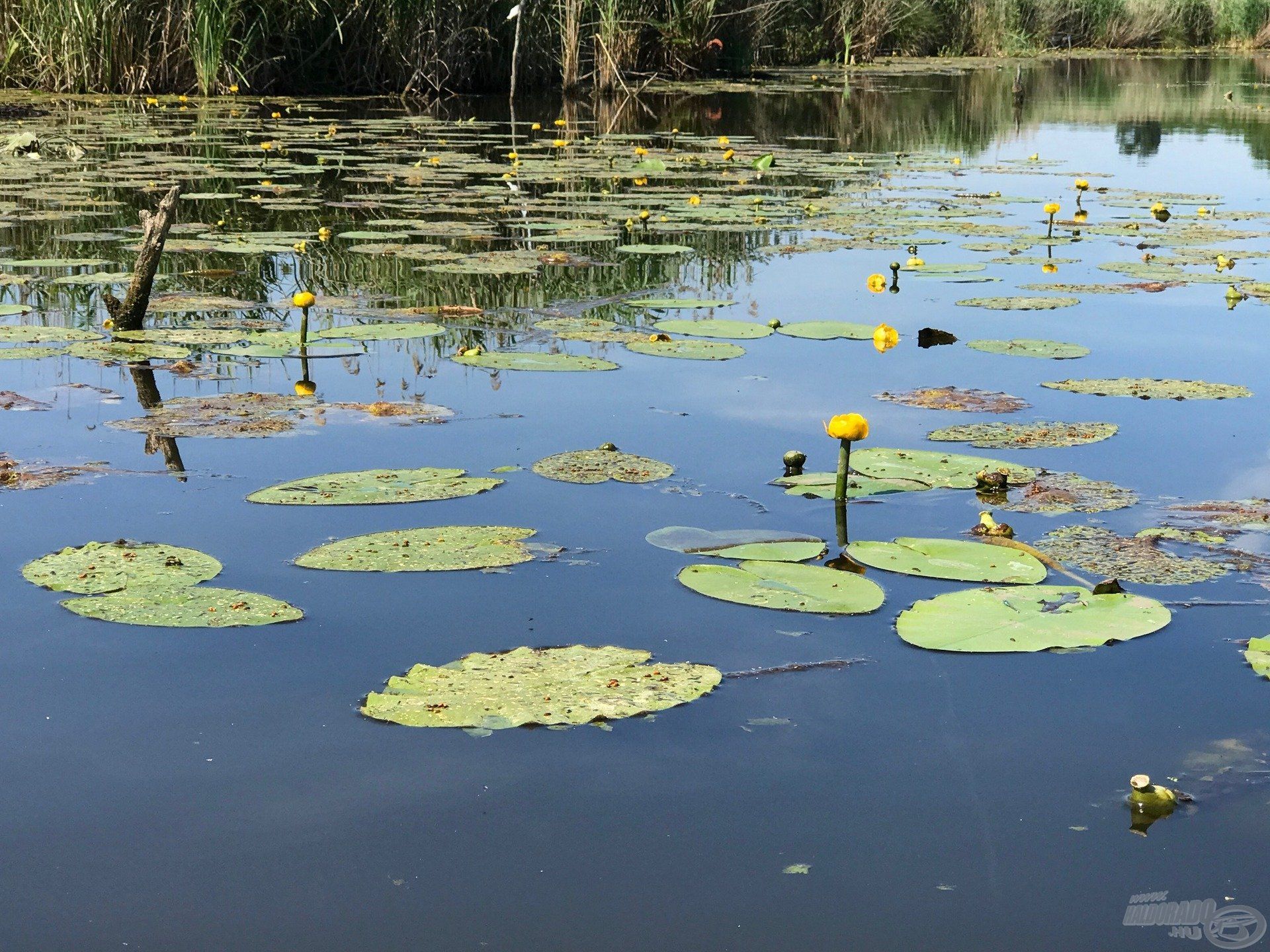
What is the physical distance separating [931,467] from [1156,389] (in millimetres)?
1014

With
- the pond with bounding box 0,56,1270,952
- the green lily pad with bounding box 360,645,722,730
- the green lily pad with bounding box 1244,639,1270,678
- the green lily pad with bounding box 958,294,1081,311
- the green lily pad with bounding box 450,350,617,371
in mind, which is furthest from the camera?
the green lily pad with bounding box 958,294,1081,311

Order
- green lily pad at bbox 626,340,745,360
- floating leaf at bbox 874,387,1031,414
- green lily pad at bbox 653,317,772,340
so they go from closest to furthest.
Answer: floating leaf at bbox 874,387,1031,414, green lily pad at bbox 626,340,745,360, green lily pad at bbox 653,317,772,340

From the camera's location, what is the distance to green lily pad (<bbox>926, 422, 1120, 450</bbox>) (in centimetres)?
315

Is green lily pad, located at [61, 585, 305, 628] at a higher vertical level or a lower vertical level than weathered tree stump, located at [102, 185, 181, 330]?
lower

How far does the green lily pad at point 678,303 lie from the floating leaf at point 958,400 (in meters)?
1.18

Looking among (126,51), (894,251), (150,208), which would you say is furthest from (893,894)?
(126,51)

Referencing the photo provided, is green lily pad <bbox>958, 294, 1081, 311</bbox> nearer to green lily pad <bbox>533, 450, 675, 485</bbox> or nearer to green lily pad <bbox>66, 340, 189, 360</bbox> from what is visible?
green lily pad <bbox>533, 450, 675, 485</bbox>

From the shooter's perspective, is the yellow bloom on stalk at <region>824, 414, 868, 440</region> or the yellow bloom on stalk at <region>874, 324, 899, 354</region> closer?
the yellow bloom on stalk at <region>824, 414, 868, 440</region>

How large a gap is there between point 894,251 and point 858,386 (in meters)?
2.47

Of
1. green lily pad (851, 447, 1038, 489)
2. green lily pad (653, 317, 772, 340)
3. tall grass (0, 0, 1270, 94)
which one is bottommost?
green lily pad (851, 447, 1038, 489)

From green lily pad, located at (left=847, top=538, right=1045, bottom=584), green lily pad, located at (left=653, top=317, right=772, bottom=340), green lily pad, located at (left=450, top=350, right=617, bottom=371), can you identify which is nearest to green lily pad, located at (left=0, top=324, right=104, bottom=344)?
green lily pad, located at (left=450, top=350, right=617, bottom=371)

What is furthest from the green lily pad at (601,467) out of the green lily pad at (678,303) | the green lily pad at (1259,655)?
the green lily pad at (678,303)

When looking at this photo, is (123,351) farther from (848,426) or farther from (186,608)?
(848,426)

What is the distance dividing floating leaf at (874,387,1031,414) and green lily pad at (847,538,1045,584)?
3.35 ft
